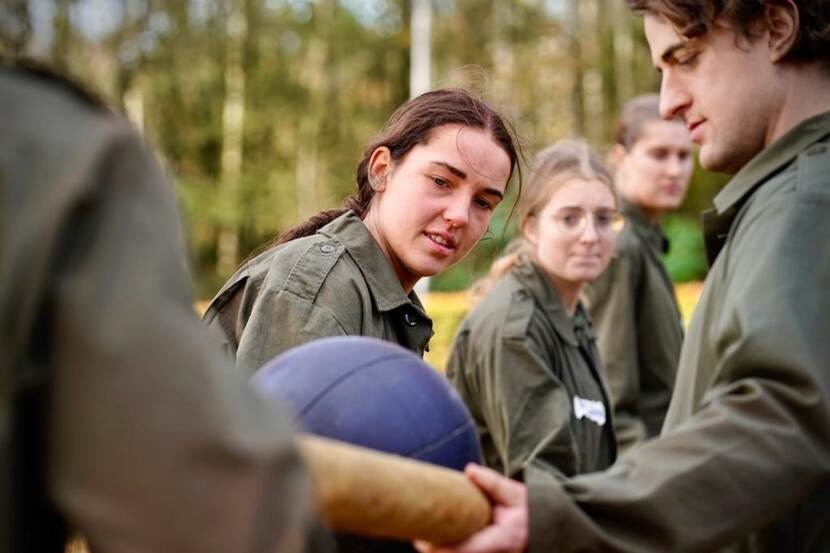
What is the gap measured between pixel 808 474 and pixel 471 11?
37.0 m

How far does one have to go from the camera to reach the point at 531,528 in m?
2.75

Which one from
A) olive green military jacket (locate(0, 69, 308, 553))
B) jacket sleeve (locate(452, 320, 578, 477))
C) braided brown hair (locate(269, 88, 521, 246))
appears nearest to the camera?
olive green military jacket (locate(0, 69, 308, 553))

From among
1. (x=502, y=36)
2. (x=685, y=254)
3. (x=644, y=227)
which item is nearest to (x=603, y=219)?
(x=644, y=227)

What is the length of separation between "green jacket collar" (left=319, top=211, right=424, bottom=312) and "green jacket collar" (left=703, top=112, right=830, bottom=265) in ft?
3.75

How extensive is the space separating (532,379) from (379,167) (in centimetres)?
171

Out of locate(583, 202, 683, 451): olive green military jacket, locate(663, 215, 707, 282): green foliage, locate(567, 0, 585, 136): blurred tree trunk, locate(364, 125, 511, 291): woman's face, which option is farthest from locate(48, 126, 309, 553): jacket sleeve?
locate(567, 0, 585, 136): blurred tree trunk

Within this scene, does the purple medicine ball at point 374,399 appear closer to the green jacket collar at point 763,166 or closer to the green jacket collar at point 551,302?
the green jacket collar at point 763,166

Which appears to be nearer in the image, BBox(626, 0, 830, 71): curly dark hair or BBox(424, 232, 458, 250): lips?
BBox(626, 0, 830, 71): curly dark hair

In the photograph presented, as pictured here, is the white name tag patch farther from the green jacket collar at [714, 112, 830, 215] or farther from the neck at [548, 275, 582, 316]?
the green jacket collar at [714, 112, 830, 215]

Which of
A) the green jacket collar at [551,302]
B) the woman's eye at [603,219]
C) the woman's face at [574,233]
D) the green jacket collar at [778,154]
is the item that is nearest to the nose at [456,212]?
the green jacket collar at [778,154]

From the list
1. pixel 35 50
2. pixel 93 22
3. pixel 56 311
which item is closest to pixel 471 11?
pixel 93 22

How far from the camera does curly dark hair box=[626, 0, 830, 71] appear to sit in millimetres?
3119

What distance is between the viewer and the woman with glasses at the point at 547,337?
216 inches

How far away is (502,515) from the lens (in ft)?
8.96
